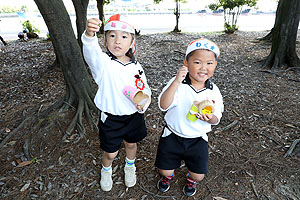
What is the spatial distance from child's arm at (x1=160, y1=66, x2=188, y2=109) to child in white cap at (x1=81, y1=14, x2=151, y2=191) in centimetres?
19

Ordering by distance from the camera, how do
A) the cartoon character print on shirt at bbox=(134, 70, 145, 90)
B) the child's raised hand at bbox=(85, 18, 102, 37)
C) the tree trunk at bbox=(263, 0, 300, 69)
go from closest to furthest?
the child's raised hand at bbox=(85, 18, 102, 37), the cartoon character print on shirt at bbox=(134, 70, 145, 90), the tree trunk at bbox=(263, 0, 300, 69)

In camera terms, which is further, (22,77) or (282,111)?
(22,77)

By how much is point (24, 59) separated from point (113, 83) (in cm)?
653

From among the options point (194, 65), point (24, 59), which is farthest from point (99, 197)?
point (24, 59)

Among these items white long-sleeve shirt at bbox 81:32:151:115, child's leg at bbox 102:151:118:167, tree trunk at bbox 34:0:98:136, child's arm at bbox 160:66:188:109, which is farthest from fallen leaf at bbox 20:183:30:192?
child's arm at bbox 160:66:188:109

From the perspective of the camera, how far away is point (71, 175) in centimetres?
266

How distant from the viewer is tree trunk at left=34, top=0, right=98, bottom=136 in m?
2.80

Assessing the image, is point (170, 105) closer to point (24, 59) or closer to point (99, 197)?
point (99, 197)

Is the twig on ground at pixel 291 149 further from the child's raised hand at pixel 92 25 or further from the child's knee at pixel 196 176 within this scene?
the child's raised hand at pixel 92 25

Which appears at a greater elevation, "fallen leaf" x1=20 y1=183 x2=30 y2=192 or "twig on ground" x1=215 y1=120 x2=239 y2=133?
"twig on ground" x1=215 y1=120 x2=239 y2=133

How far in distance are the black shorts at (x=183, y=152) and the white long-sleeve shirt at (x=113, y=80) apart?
1.65 feet

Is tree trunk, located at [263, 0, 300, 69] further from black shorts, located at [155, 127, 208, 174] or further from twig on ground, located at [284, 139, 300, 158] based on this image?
black shorts, located at [155, 127, 208, 174]

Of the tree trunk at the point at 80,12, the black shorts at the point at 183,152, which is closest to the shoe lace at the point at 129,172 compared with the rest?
the black shorts at the point at 183,152

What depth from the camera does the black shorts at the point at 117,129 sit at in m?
2.05
